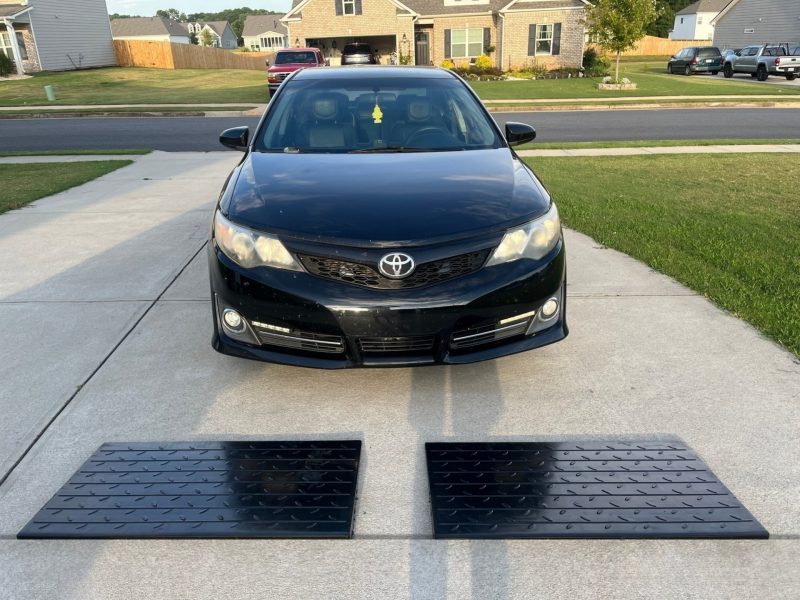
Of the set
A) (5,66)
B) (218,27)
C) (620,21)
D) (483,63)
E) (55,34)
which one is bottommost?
(483,63)

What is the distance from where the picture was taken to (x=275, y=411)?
335cm

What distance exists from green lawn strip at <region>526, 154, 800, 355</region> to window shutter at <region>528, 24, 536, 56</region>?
2681 centimetres

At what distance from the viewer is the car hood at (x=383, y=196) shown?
10.4 ft

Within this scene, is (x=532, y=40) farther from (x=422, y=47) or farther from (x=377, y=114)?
(x=377, y=114)

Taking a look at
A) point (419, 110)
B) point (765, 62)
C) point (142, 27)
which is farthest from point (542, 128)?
point (142, 27)

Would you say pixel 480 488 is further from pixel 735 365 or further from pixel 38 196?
pixel 38 196

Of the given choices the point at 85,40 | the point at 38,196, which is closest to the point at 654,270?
the point at 38,196

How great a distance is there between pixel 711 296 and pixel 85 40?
157 ft

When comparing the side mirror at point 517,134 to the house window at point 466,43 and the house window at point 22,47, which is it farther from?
the house window at point 22,47

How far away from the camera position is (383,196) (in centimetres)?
343

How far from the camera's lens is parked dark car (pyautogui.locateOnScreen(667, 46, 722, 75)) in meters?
37.3

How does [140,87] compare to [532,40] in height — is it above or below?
below

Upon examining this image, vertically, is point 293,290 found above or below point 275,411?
above

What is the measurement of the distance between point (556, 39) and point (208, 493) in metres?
36.7
